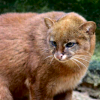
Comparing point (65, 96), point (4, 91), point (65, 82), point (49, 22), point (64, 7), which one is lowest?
point (65, 96)

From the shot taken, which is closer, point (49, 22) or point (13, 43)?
point (49, 22)

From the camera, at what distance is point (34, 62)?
4.27 m

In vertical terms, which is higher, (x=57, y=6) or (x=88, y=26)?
(x=88, y=26)

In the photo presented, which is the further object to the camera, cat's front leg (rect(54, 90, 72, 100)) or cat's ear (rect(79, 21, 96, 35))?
cat's front leg (rect(54, 90, 72, 100))

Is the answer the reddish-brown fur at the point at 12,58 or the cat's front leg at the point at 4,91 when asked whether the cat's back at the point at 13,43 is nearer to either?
the reddish-brown fur at the point at 12,58

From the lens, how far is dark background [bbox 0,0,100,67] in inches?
229

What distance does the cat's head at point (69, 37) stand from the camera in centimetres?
375

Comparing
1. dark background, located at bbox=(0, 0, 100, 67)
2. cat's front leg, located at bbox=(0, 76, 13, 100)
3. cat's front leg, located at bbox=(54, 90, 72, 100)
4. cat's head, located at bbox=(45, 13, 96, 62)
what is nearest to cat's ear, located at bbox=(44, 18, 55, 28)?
cat's head, located at bbox=(45, 13, 96, 62)

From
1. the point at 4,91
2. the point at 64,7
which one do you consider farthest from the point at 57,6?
the point at 4,91

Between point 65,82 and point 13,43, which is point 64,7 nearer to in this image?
point 13,43

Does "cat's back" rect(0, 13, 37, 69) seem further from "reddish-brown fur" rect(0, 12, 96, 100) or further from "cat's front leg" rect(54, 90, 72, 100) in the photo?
"cat's front leg" rect(54, 90, 72, 100)

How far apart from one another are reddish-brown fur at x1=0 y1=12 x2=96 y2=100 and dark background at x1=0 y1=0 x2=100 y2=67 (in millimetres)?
1569

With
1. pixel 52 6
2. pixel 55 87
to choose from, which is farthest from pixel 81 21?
pixel 52 6

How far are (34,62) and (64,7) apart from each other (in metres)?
2.42
